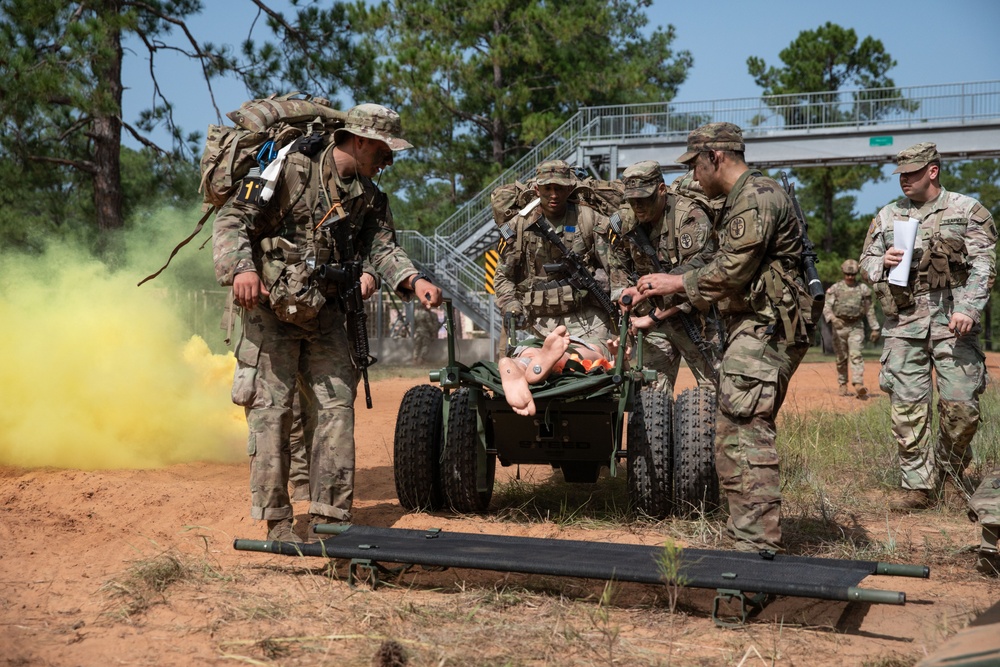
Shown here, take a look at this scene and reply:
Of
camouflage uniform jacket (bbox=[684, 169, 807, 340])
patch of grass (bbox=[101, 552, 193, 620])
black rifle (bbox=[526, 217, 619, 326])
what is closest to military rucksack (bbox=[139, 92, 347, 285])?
patch of grass (bbox=[101, 552, 193, 620])

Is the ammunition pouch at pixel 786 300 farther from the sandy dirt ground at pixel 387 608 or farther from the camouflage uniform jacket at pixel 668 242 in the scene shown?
the camouflage uniform jacket at pixel 668 242

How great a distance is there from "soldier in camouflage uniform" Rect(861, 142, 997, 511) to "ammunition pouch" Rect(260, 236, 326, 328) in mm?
3680

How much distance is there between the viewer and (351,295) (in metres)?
5.48

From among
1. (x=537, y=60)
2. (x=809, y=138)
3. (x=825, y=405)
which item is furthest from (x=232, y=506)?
(x=537, y=60)

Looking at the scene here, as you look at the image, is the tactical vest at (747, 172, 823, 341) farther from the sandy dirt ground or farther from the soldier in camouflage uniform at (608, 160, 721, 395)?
the soldier in camouflage uniform at (608, 160, 721, 395)

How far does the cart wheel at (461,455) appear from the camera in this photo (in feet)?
19.4

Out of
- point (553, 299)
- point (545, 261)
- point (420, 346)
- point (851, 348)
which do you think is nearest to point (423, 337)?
point (420, 346)

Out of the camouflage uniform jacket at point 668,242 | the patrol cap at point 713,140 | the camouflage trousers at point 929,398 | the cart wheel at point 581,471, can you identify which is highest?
the patrol cap at point 713,140

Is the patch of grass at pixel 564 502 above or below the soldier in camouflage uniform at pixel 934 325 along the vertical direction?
below

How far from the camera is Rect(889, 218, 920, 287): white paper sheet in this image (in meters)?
6.37

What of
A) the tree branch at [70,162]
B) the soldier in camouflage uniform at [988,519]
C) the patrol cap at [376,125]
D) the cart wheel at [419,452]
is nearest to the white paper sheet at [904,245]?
the soldier in camouflage uniform at [988,519]

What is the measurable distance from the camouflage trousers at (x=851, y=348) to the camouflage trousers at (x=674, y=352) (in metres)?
7.93

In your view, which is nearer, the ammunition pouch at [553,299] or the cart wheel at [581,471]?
the cart wheel at [581,471]

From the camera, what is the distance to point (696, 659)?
11.8 ft
